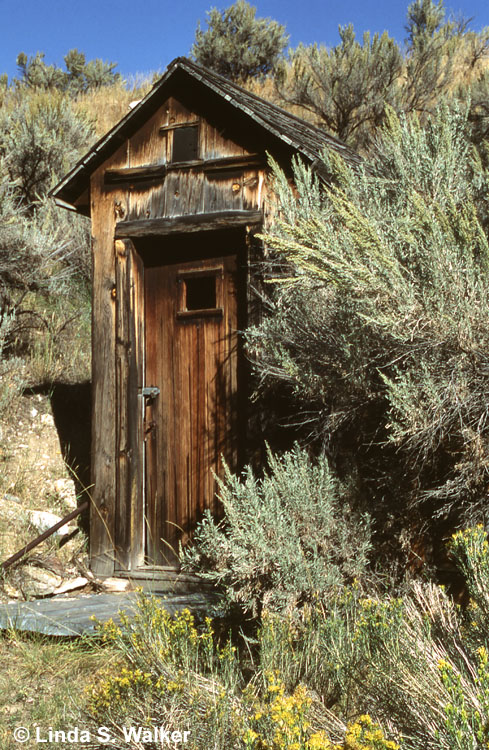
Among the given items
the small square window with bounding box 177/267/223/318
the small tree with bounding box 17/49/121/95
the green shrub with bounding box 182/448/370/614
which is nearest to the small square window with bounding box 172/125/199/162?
the small square window with bounding box 177/267/223/318

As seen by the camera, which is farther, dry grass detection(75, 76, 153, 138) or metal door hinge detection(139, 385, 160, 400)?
dry grass detection(75, 76, 153, 138)

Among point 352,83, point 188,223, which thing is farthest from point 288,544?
point 352,83

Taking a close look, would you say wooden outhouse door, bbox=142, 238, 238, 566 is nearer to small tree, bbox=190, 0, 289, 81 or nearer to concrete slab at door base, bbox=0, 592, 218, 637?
concrete slab at door base, bbox=0, 592, 218, 637

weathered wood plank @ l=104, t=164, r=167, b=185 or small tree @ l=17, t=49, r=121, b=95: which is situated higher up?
small tree @ l=17, t=49, r=121, b=95

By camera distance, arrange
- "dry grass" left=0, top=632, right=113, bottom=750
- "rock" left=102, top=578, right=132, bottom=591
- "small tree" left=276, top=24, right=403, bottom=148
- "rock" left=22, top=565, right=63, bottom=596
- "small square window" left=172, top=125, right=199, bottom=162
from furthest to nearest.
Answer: "small tree" left=276, top=24, right=403, bottom=148
"small square window" left=172, top=125, right=199, bottom=162
"rock" left=102, top=578, right=132, bottom=591
"rock" left=22, top=565, right=63, bottom=596
"dry grass" left=0, top=632, right=113, bottom=750

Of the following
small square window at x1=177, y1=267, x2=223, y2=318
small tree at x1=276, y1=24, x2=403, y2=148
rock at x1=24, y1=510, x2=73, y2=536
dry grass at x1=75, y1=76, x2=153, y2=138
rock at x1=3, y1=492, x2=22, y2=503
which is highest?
dry grass at x1=75, y1=76, x2=153, y2=138

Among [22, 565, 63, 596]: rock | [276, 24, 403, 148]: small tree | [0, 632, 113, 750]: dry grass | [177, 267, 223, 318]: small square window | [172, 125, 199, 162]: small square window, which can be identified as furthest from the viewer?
[276, 24, 403, 148]: small tree

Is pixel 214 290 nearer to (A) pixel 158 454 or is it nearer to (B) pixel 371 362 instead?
(A) pixel 158 454

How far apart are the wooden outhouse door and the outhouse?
11mm

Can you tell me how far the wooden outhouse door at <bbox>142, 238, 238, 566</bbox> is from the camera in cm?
625

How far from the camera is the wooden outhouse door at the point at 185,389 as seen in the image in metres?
6.25

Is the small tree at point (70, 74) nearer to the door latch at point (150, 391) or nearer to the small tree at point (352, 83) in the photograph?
the small tree at point (352, 83)

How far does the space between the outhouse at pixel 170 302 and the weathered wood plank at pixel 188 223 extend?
1 cm

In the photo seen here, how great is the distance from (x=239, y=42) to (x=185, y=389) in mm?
17080
